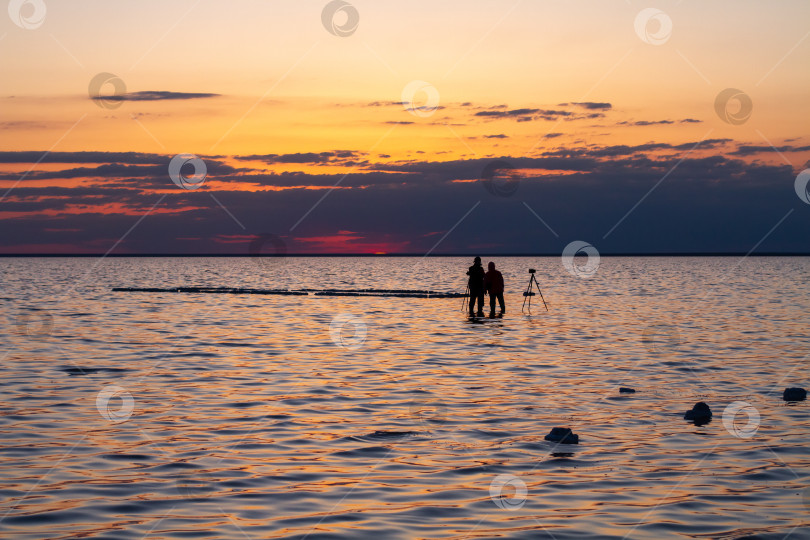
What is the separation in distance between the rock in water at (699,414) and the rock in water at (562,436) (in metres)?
3.06

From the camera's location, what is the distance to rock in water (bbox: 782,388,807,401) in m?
17.1

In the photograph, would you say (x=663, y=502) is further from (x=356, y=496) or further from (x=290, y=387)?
(x=290, y=387)

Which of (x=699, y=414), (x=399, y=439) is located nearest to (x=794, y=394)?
(x=699, y=414)

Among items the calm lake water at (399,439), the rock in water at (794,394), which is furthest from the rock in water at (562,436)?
the rock in water at (794,394)

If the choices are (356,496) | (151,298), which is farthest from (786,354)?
(151,298)

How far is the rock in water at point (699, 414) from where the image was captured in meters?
15.0

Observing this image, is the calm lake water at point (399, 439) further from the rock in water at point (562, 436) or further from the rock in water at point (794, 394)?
the rock in water at point (794, 394)

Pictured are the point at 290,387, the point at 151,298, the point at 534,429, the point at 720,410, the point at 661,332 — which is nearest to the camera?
the point at 534,429

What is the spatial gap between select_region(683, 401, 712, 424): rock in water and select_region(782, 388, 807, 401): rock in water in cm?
288

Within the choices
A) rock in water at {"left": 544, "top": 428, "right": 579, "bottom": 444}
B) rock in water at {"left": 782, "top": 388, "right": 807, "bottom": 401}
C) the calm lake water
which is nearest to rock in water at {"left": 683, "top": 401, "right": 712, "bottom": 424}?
the calm lake water

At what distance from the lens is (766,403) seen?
55.2ft

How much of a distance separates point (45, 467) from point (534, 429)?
7.63 meters

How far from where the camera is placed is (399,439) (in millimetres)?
13414

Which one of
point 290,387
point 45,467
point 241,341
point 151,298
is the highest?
point 151,298
